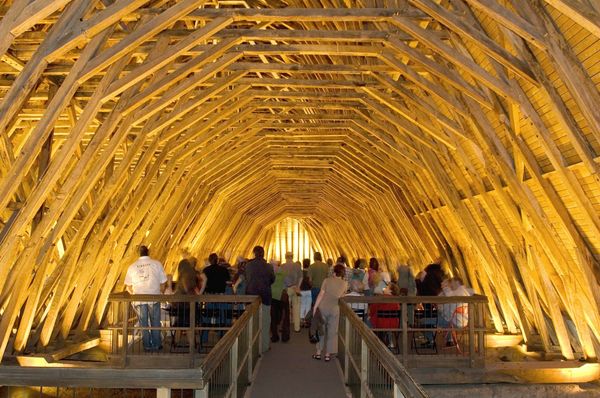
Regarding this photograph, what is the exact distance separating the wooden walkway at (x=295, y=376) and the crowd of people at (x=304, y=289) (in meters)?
0.28

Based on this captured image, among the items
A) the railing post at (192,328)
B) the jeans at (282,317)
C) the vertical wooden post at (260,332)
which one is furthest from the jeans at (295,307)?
the railing post at (192,328)

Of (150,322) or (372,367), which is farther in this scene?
(150,322)

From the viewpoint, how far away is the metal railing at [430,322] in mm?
9562

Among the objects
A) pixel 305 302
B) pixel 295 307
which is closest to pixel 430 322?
pixel 305 302

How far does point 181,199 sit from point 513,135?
832 cm

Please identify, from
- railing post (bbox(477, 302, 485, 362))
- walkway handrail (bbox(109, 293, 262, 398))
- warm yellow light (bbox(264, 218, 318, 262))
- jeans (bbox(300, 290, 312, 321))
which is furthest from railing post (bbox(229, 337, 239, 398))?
warm yellow light (bbox(264, 218, 318, 262))

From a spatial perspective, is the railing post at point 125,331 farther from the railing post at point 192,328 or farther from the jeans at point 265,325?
the jeans at point 265,325

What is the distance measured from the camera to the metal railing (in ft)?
31.4

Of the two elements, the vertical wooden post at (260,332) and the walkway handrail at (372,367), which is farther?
the vertical wooden post at (260,332)

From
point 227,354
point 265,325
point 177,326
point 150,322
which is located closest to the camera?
point 227,354

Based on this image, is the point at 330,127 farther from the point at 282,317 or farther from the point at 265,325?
the point at 265,325

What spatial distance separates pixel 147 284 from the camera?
10.1 meters

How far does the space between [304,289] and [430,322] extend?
2.79 m

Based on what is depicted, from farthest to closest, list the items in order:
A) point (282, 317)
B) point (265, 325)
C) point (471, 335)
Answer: point (282, 317) < point (265, 325) < point (471, 335)
